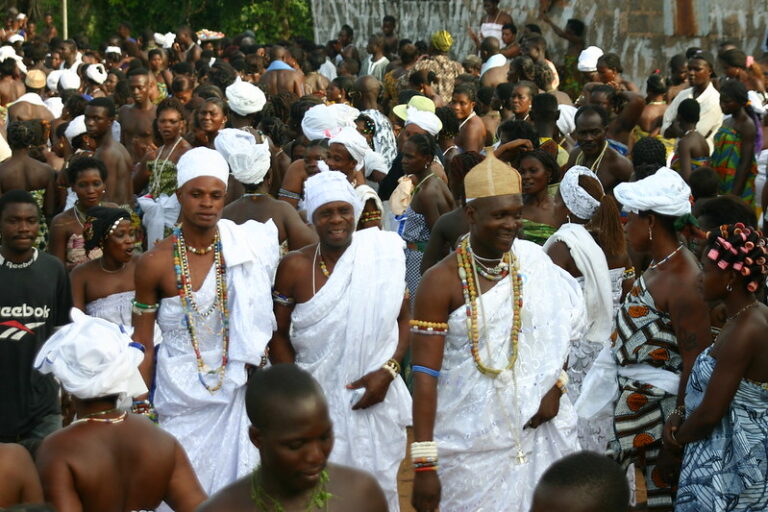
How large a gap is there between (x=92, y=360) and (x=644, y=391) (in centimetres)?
264

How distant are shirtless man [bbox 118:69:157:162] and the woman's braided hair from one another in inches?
320

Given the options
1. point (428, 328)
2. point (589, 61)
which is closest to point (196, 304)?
point (428, 328)

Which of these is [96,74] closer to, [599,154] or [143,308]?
[599,154]

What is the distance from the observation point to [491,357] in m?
5.09

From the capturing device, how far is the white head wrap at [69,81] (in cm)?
1723

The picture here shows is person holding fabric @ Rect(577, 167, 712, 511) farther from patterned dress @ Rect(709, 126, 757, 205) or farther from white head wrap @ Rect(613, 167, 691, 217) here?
Answer: patterned dress @ Rect(709, 126, 757, 205)

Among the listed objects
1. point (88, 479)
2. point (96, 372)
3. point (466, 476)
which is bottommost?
point (466, 476)

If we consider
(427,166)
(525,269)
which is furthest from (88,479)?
(427,166)

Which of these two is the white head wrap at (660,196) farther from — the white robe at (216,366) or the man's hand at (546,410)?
the white robe at (216,366)

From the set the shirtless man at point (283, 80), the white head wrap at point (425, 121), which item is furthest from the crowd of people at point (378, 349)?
the shirtless man at point (283, 80)

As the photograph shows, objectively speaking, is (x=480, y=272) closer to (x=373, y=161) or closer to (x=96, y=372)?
(x=96, y=372)

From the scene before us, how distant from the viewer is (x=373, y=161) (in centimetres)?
995

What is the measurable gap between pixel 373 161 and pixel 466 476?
5.10 m

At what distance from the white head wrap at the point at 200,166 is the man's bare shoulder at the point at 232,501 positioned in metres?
2.64
